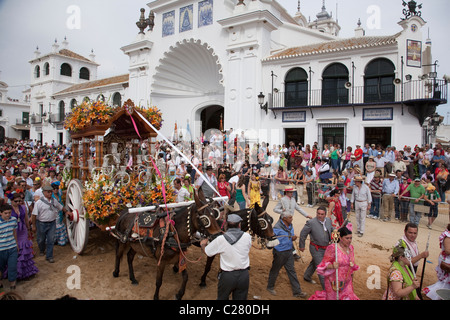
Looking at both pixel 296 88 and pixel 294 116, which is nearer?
pixel 294 116

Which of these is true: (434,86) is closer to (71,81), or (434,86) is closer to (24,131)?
(71,81)

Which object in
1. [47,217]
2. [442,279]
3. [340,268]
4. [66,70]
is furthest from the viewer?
[66,70]

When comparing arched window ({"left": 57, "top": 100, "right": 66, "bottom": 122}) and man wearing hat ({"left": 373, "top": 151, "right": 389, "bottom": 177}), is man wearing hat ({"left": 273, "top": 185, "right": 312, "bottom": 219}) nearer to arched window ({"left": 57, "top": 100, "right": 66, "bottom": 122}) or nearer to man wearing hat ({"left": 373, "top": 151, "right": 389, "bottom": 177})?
man wearing hat ({"left": 373, "top": 151, "right": 389, "bottom": 177})

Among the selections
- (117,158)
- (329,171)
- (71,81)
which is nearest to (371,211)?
(329,171)

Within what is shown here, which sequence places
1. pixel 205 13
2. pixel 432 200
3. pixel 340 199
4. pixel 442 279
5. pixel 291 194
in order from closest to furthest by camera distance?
1. pixel 442 279
2. pixel 291 194
3. pixel 340 199
4. pixel 432 200
5. pixel 205 13

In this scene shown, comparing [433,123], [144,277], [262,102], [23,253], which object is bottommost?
[144,277]

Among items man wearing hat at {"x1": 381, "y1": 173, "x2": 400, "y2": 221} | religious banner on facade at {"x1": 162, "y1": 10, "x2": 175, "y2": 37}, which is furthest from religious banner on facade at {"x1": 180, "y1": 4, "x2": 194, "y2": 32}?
man wearing hat at {"x1": 381, "y1": 173, "x2": 400, "y2": 221}

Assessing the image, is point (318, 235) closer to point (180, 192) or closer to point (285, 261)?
point (285, 261)

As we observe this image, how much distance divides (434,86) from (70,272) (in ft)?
58.6

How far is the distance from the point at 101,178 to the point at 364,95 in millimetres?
15623

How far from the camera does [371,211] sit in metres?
11.2

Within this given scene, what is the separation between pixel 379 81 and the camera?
54.1 ft

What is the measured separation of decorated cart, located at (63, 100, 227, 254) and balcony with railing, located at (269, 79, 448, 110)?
1264cm

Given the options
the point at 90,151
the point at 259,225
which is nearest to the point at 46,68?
the point at 90,151
